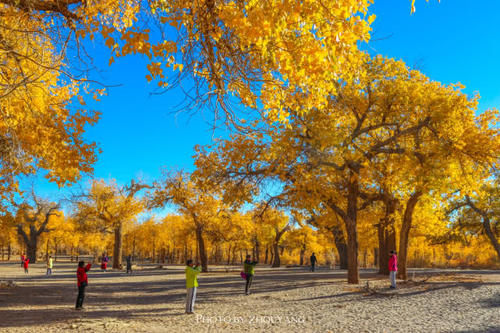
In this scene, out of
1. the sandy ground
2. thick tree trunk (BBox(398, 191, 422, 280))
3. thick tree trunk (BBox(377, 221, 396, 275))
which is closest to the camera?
Answer: the sandy ground

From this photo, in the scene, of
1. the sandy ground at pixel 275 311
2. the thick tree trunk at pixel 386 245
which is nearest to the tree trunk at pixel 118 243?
the sandy ground at pixel 275 311

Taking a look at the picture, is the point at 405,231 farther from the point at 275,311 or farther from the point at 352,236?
the point at 275,311

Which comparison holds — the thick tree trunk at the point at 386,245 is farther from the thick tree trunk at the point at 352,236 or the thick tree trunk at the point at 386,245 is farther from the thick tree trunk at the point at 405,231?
the thick tree trunk at the point at 352,236

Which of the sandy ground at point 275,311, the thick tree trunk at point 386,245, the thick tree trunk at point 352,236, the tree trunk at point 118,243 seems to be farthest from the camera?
the tree trunk at point 118,243

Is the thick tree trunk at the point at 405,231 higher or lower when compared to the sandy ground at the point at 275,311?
higher

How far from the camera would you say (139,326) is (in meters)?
8.08

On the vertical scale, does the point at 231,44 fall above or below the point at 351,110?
below

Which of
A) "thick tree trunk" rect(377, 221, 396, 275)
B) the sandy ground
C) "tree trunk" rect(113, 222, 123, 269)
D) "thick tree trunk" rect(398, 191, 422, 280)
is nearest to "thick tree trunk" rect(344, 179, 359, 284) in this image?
the sandy ground

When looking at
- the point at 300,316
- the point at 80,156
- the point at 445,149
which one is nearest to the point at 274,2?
the point at 80,156

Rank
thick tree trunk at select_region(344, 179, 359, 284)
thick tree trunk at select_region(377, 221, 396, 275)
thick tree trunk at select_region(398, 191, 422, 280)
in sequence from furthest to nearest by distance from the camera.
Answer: thick tree trunk at select_region(377, 221, 396, 275), thick tree trunk at select_region(398, 191, 422, 280), thick tree trunk at select_region(344, 179, 359, 284)

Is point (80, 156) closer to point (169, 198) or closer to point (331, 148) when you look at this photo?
point (331, 148)

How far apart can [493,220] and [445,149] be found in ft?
72.8

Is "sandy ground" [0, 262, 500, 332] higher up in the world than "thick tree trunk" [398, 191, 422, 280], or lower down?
lower down

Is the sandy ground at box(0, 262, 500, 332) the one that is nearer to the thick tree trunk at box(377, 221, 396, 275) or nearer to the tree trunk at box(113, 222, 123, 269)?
the thick tree trunk at box(377, 221, 396, 275)
